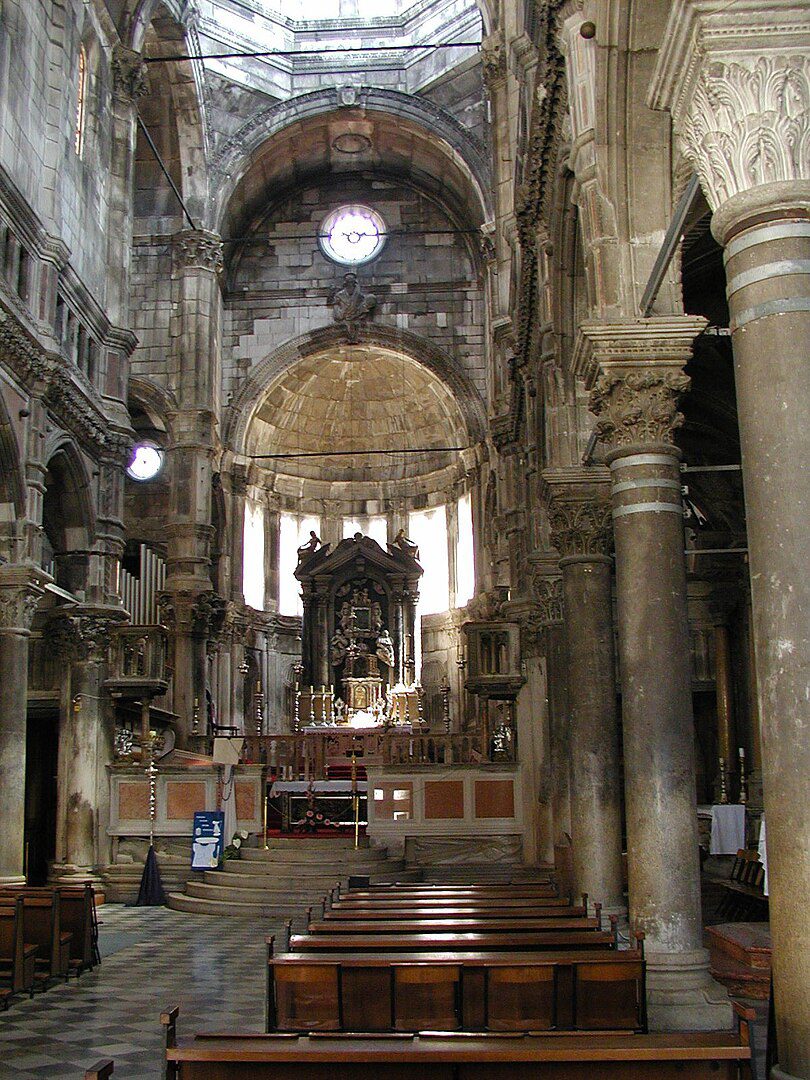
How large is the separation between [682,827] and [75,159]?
17.3m

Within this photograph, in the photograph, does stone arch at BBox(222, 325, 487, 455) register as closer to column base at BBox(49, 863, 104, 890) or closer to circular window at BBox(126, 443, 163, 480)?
circular window at BBox(126, 443, 163, 480)

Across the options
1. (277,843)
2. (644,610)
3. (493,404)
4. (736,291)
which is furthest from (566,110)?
(493,404)

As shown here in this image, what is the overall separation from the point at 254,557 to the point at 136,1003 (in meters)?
26.4

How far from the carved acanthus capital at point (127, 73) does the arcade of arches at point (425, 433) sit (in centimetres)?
6

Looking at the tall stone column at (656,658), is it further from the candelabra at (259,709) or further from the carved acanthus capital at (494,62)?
the candelabra at (259,709)

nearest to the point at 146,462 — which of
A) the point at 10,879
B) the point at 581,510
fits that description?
the point at 10,879

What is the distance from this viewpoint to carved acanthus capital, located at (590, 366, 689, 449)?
32.9 feet

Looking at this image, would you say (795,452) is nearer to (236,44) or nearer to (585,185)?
(585,185)

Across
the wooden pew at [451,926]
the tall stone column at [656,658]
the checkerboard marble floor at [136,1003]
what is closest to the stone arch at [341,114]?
the checkerboard marble floor at [136,1003]

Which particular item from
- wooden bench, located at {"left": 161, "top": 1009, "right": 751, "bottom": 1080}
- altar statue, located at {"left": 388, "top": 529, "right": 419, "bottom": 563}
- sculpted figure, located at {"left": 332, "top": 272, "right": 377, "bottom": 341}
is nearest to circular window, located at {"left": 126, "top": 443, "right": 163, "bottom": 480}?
sculpted figure, located at {"left": 332, "top": 272, "right": 377, "bottom": 341}

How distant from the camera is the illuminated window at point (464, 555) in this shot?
36.8 meters

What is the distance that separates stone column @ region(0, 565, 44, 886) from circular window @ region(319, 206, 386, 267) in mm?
21562

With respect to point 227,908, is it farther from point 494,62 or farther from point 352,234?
point 352,234

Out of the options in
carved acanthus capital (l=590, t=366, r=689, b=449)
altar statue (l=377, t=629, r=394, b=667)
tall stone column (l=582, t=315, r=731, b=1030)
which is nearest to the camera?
tall stone column (l=582, t=315, r=731, b=1030)
